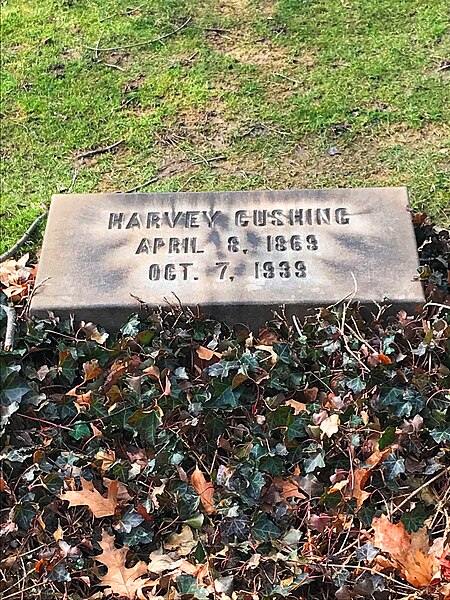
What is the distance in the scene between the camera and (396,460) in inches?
98.4

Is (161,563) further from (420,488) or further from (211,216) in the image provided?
(211,216)

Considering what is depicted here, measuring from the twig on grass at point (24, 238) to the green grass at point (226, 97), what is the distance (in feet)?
0.28

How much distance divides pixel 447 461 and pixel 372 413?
12.3 inches

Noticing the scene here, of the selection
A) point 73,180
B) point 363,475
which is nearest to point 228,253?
point 363,475

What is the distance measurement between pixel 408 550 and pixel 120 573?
94 cm

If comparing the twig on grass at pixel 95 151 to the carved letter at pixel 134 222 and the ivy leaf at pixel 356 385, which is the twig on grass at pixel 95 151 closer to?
the carved letter at pixel 134 222

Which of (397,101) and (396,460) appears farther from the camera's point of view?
(397,101)

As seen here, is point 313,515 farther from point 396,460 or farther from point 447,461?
point 447,461

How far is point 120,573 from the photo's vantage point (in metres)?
2.36

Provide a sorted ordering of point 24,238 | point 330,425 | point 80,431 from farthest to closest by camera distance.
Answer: point 24,238, point 80,431, point 330,425

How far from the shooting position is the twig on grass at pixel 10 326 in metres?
2.94

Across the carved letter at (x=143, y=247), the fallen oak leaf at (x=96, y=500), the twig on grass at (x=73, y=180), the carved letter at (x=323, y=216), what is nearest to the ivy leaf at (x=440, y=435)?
the carved letter at (x=323, y=216)

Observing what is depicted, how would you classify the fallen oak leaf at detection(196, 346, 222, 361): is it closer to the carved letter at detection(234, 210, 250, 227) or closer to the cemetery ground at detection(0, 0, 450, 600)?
the cemetery ground at detection(0, 0, 450, 600)

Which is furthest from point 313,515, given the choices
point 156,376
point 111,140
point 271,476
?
point 111,140
